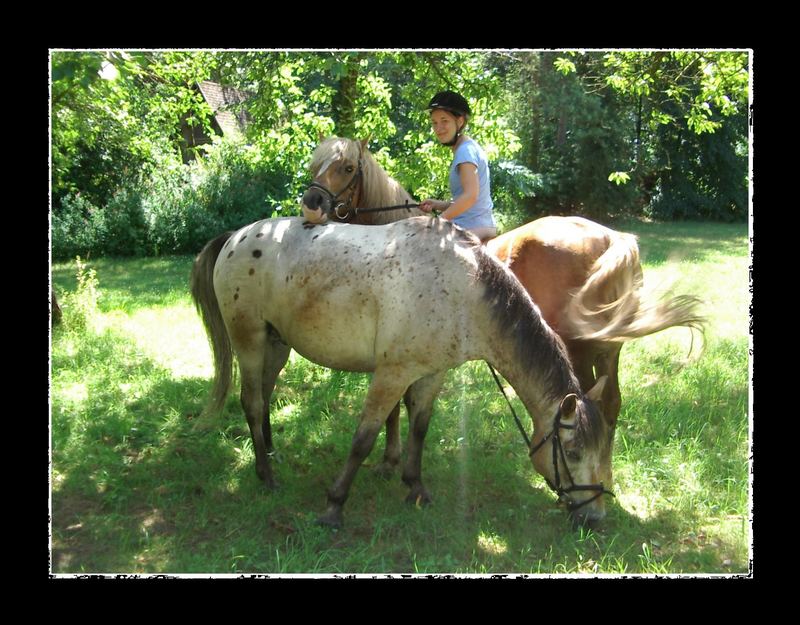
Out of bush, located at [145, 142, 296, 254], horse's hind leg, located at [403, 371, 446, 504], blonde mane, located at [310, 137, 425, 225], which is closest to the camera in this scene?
horse's hind leg, located at [403, 371, 446, 504]

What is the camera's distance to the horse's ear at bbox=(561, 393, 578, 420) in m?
3.48

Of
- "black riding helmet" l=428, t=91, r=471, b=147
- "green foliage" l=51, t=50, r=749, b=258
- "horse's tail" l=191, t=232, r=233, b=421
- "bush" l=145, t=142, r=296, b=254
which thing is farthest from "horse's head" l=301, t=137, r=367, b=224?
"bush" l=145, t=142, r=296, b=254

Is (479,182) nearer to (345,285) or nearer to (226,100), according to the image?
(345,285)

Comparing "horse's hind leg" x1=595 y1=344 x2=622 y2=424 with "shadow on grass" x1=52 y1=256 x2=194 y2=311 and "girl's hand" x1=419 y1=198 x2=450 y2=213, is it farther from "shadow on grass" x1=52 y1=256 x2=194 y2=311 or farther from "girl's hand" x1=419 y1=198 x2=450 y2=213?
"shadow on grass" x1=52 y1=256 x2=194 y2=311

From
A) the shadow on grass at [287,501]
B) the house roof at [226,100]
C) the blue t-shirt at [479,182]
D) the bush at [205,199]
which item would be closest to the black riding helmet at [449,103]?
the blue t-shirt at [479,182]

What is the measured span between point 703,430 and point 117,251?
29.0 feet

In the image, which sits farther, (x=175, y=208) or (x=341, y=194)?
(x=175, y=208)

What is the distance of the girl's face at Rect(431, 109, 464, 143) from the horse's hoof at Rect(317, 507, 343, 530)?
2.77 m

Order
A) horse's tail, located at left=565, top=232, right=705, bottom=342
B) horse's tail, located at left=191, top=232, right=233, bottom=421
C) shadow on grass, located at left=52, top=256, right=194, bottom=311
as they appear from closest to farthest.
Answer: horse's tail, located at left=565, top=232, right=705, bottom=342, horse's tail, located at left=191, top=232, right=233, bottom=421, shadow on grass, located at left=52, top=256, right=194, bottom=311

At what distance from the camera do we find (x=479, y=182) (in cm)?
429

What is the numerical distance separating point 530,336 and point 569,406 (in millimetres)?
479

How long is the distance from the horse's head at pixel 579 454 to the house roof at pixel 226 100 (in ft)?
17.5

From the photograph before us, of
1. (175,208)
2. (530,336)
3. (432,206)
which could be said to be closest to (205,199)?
(175,208)

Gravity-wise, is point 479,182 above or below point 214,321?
above
